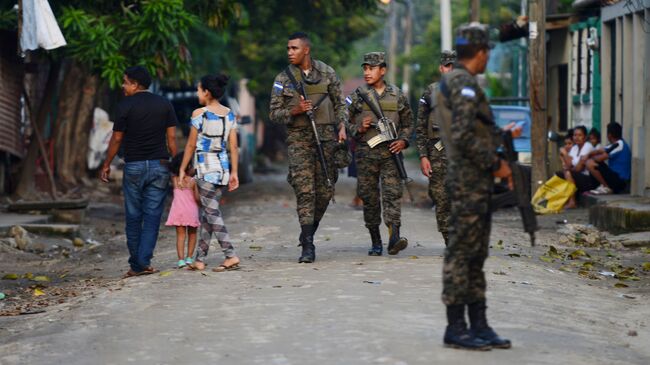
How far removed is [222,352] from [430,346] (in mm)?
1261

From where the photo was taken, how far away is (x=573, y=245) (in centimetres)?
1605

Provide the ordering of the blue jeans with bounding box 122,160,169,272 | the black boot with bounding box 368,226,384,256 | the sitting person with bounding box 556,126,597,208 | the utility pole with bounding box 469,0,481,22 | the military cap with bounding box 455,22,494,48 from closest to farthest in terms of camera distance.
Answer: the military cap with bounding box 455,22,494,48, the blue jeans with bounding box 122,160,169,272, the black boot with bounding box 368,226,384,256, the sitting person with bounding box 556,126,597,208, the utility pole with bounding box 469,0,481,22

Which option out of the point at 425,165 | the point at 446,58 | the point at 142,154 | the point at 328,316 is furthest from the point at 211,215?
the point at 328,316

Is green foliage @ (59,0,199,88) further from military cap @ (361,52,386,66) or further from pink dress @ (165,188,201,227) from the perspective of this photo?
military cap @ (361,52,386,66)

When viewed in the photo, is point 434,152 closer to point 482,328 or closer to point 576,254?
point 576,254

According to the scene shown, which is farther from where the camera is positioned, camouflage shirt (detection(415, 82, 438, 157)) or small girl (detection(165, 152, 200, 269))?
camouflage shirt (detection(415, 82, 438, 157))

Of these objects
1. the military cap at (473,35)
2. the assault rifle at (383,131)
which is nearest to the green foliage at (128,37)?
the assault rifle at (383,131)

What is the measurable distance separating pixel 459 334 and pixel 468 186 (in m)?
0.88

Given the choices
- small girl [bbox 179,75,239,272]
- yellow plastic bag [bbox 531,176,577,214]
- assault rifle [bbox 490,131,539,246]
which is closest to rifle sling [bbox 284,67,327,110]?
small girl [bbox 179,75,239,272]

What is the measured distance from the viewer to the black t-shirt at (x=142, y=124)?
11.6 m

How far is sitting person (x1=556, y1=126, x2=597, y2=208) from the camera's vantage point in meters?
21.2

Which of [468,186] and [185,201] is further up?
[468,186]

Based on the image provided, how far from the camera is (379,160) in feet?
40.8

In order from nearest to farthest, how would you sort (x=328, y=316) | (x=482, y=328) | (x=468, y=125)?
(x=468, y=125)
(x=482, y=328)
(x=328, y=316)
